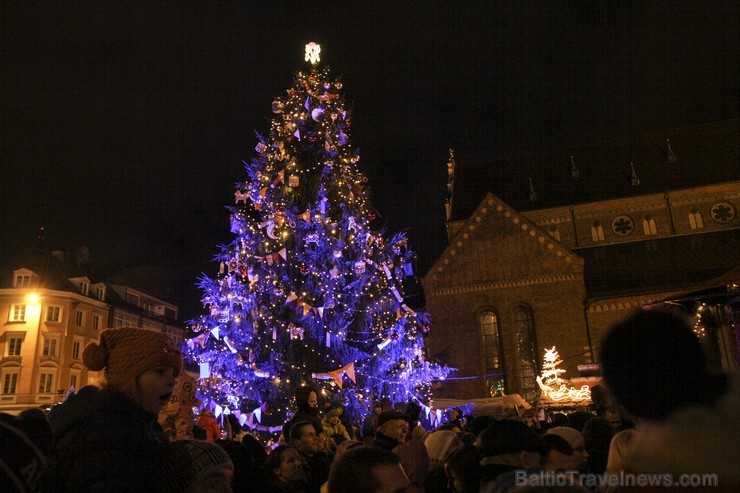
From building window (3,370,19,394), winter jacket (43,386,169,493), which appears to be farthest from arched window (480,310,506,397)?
building window (3,370,19,394)

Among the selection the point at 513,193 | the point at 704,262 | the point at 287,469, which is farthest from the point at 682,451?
the point at 513,193

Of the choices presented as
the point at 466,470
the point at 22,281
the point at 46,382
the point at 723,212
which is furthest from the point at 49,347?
the point at 723,212

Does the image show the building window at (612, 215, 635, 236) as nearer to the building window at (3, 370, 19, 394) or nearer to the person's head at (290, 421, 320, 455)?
the person's head at (290, 421, 320, 455)

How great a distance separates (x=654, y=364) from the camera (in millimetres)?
1942

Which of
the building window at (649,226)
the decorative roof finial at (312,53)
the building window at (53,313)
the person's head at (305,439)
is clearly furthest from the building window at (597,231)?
the building window at (53,313)

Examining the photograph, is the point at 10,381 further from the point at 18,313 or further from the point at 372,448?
the point at 372,448

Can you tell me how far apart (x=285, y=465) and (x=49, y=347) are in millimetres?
40310

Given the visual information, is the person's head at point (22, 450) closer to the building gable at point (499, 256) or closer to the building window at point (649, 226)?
the building gable at point (499, 256)

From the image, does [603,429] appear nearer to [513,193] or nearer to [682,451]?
[682,451]

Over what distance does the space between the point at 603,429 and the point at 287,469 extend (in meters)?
3.04

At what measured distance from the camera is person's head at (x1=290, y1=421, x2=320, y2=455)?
490 cm

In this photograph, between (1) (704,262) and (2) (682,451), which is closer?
(2) (682,451)

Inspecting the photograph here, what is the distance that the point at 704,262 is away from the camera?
1037 inches

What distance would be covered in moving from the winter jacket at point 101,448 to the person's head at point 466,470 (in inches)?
75.9
